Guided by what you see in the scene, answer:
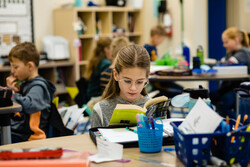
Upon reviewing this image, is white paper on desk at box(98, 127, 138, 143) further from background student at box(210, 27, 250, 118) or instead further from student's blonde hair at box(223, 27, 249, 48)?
student's blonde hair at box(223, 27, 249, 48)

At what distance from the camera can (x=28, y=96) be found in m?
2.78

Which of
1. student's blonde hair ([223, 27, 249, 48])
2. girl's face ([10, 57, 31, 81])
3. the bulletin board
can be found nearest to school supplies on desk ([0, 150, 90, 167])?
girl's face ([10, 57, 31, 81])

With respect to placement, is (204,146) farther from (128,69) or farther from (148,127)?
(128,69)

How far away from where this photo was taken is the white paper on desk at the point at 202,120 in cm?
132

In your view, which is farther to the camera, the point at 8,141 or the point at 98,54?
the point at 98,54

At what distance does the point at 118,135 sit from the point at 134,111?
0.14 m

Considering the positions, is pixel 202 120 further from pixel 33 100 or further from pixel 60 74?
pixel 60 74

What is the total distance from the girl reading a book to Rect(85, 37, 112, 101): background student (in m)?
2.01

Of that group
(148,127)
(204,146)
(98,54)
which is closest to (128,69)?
(148,127)

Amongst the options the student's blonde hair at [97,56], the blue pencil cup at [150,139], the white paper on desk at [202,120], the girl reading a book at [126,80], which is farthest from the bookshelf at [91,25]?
the white paper on desk at [202,120]

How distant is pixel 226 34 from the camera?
4.95 meters

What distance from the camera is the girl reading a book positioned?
2.05 meters

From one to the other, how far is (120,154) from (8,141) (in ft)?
4.75

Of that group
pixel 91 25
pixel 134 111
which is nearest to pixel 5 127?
pixel 134 111
